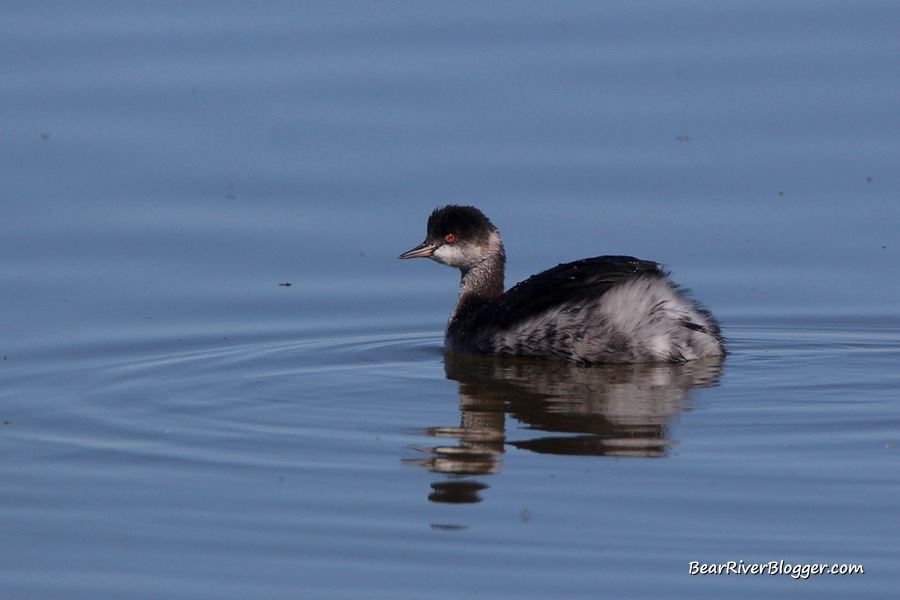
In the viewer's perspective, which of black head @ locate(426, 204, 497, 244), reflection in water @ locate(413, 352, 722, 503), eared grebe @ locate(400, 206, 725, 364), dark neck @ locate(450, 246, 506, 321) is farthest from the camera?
dark neck @ locate(450, 246, 506, 321)

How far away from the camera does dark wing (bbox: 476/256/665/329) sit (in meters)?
8.98

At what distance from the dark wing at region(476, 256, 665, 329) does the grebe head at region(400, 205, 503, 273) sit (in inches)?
43.4

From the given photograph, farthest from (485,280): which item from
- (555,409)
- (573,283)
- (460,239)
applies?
(555,409)

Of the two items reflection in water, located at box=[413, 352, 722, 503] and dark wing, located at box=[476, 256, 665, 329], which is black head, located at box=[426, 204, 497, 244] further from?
reflection in water, located at box=[413, 352, 722, 503]

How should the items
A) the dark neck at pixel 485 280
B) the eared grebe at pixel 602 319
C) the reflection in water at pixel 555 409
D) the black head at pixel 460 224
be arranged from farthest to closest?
the dark neck at pixel 485 280, the black head at pixel 460 224, the eared grebe at pixel 602 319, the reflection in water at pixel 555 409

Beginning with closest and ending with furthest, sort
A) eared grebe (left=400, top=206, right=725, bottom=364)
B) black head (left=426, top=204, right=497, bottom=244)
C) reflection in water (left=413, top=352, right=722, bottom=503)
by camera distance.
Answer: reflection in water (left=413, top=352, right=722, bottom=503) < eared grebe (left=400, top=206, right=725, bottom=364) < black head (left=426, top=204, right=497, bottom=244)

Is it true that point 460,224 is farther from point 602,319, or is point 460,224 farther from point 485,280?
point 602,319

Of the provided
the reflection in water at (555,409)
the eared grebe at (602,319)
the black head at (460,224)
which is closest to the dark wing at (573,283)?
the eared grebe at (602,319)

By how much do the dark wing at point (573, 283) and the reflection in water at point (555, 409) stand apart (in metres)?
0.34

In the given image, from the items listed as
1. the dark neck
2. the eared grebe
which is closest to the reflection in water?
the eared grebe

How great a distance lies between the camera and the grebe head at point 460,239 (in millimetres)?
10430

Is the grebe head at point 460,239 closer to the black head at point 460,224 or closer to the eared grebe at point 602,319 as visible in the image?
the black head at point 460,224

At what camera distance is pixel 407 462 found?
6.81 m

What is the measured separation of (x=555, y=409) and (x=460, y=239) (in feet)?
9.10
